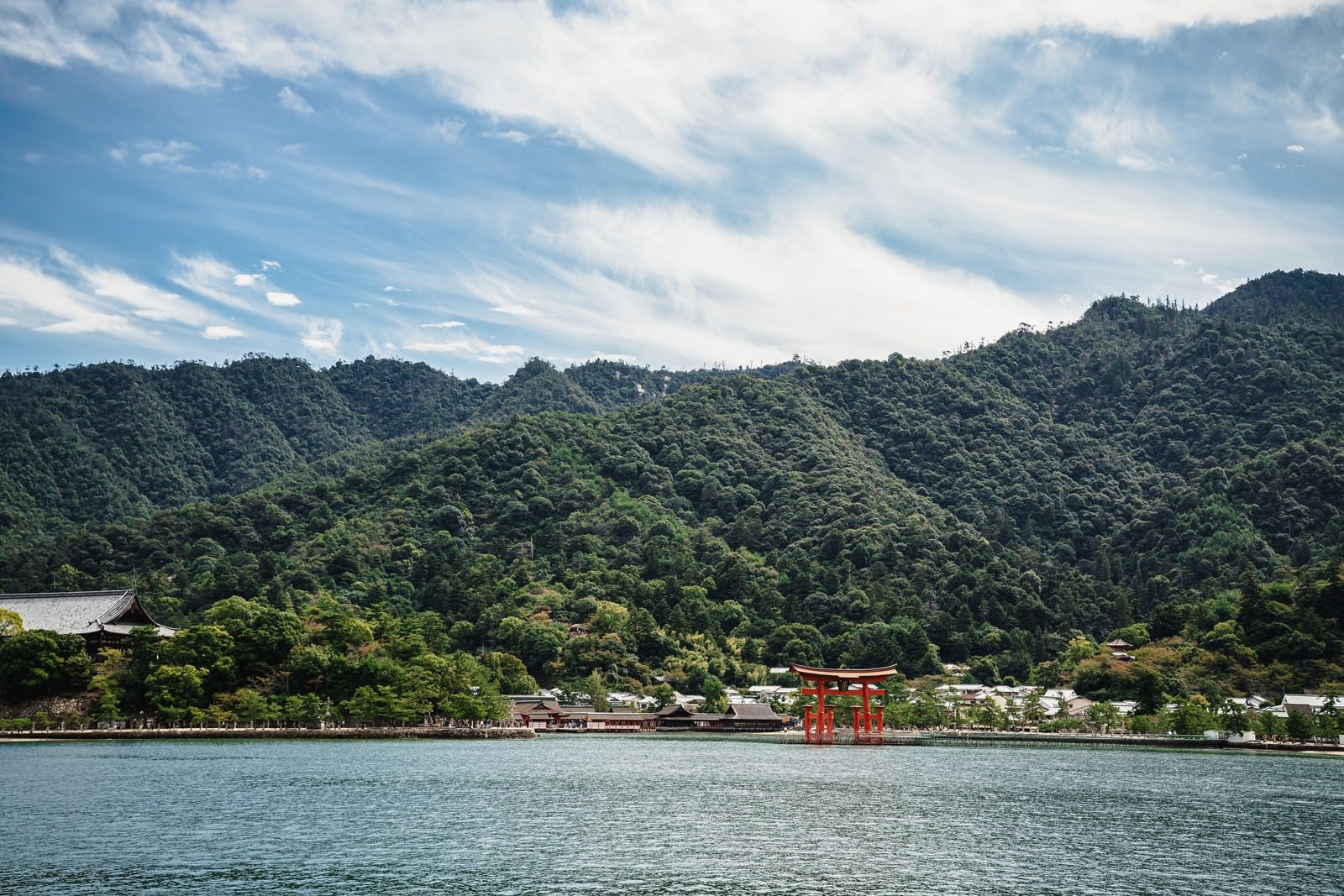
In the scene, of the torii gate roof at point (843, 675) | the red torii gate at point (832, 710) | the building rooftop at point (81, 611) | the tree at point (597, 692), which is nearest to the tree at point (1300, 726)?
the red torii gate at point (832, 710)

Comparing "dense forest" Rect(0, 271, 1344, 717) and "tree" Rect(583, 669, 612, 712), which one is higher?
"dense forest" Rect(0, 271, 1344, 717)

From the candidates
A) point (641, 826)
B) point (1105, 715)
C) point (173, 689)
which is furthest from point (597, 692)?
point (641, 826)

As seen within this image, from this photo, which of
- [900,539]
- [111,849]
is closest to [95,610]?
[111,849]

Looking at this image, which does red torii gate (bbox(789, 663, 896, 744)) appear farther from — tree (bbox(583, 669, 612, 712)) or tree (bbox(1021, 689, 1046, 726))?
tree (bbox(583, 669, 612, 712))

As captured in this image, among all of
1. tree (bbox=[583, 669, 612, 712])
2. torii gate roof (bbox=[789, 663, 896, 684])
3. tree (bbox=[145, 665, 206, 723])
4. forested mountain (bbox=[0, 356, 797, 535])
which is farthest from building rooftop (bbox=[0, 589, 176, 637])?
forested mountain (bbox=[0, 356, 797, 535])

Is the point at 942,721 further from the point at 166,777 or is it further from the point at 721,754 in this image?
the point at 166,777

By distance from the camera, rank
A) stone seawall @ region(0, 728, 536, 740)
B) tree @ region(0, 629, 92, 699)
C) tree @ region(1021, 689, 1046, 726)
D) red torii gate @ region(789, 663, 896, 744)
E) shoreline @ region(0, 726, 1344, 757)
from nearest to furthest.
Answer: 1. stone seawall @ region(0, 728, 536, 740)
2. shoreline @ region(0, 726, 1344, 757)
3. tree @ region(0, 629, 92, 699)
4. red torii gate @ region(789, 663, 896, 744)
5. tree @ region(1021, 689, 1046, 726)
